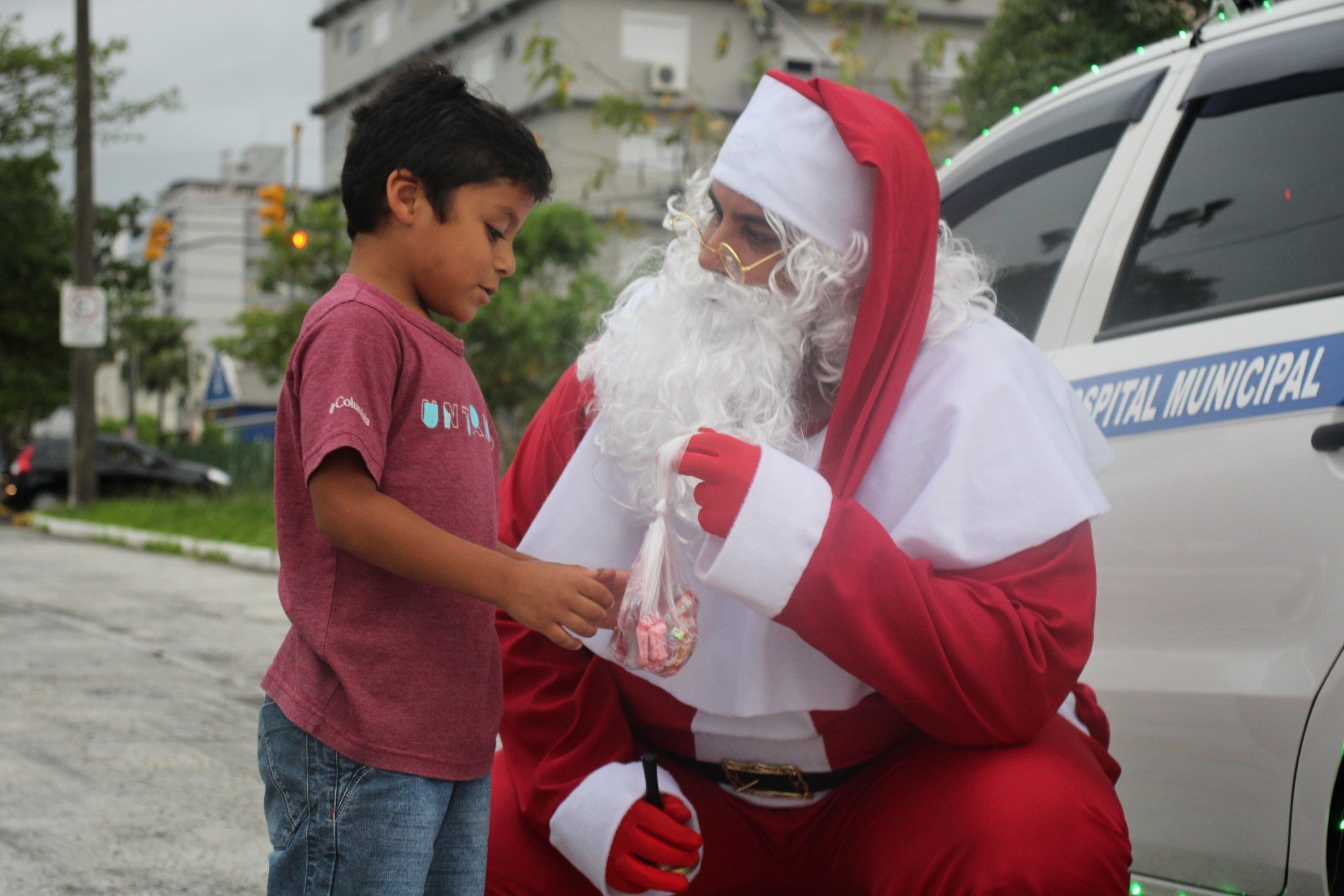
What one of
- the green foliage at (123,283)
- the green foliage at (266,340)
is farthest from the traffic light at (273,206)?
the green foliage at (123,283)

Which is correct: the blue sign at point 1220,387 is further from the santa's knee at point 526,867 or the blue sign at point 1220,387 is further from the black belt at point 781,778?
the santa's knee at point 526,867

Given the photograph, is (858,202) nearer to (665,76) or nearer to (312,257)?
(312,257)

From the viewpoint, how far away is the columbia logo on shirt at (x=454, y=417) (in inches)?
70.7

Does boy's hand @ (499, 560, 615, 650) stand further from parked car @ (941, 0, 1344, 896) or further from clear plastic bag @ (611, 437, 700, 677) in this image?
parked car @ (941, 0, 1344, 896)

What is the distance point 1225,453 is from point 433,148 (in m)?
1.41

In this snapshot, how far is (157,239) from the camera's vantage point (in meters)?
22.7

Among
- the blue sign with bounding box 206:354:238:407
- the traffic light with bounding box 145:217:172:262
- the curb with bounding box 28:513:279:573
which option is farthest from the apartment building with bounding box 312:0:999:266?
the curb with bounding box 28:513:279:573

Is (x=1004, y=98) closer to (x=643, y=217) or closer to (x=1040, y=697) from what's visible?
(x=1040, y=697)

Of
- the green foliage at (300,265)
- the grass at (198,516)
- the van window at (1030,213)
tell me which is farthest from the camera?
the green foliage at (300,265)

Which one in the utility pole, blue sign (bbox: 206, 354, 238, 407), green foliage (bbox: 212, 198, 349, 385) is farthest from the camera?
blue sign (bbox: 206, 354, 238, 407)

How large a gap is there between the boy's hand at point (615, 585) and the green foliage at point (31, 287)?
2343cm

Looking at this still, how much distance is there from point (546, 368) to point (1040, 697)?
14.5 metres

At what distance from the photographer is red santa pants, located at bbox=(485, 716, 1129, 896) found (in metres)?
1.85

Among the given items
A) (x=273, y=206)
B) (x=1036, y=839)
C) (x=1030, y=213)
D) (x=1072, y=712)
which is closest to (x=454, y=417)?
(x=1036, y=839)
